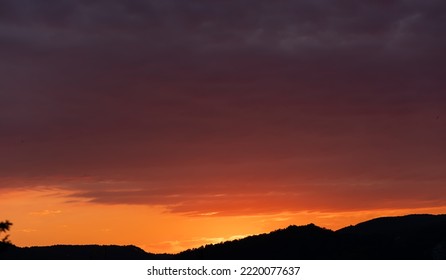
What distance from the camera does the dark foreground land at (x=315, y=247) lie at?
71.3 ft

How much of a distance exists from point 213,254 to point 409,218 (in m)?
25.2

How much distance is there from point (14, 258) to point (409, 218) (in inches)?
1404

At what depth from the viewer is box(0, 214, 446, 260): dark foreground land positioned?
856 inches

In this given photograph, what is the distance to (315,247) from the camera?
31266mm
